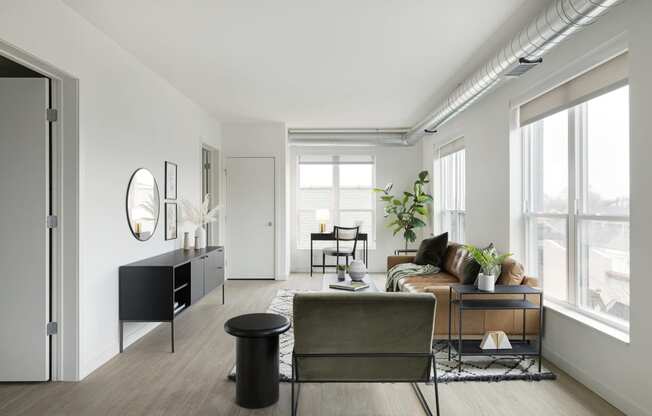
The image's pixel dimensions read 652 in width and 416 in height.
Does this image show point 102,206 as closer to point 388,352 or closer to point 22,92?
point 22,92

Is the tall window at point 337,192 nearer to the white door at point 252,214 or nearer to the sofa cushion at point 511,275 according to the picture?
the white door at point 252,214

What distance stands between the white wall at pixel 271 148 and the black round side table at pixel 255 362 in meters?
4.13

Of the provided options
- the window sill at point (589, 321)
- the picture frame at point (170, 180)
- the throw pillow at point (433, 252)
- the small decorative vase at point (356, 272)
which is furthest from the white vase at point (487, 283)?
the picture frame at point (170, 180)

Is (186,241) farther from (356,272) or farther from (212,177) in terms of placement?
(212,177)

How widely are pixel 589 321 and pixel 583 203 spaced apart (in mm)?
834

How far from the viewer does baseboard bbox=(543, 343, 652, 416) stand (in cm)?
232

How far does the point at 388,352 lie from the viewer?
7.43 feet

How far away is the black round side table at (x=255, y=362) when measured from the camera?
8.07ft

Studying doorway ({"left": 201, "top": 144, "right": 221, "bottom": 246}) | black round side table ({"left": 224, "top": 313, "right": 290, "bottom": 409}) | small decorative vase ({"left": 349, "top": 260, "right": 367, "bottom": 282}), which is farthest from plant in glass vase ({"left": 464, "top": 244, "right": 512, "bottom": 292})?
doorway ({"left": 201, "top": 144, "right": 221, "bottom": 246})

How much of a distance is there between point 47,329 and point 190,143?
2.88m

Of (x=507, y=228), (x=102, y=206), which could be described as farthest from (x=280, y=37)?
(x=507, y=228)

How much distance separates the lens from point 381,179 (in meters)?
7.59

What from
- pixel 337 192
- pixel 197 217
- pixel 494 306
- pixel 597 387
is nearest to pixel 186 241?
Result: pixel 197 217

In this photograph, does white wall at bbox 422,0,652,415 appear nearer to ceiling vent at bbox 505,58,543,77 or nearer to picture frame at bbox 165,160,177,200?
ceiling vent at bbox 505,58,543,77
